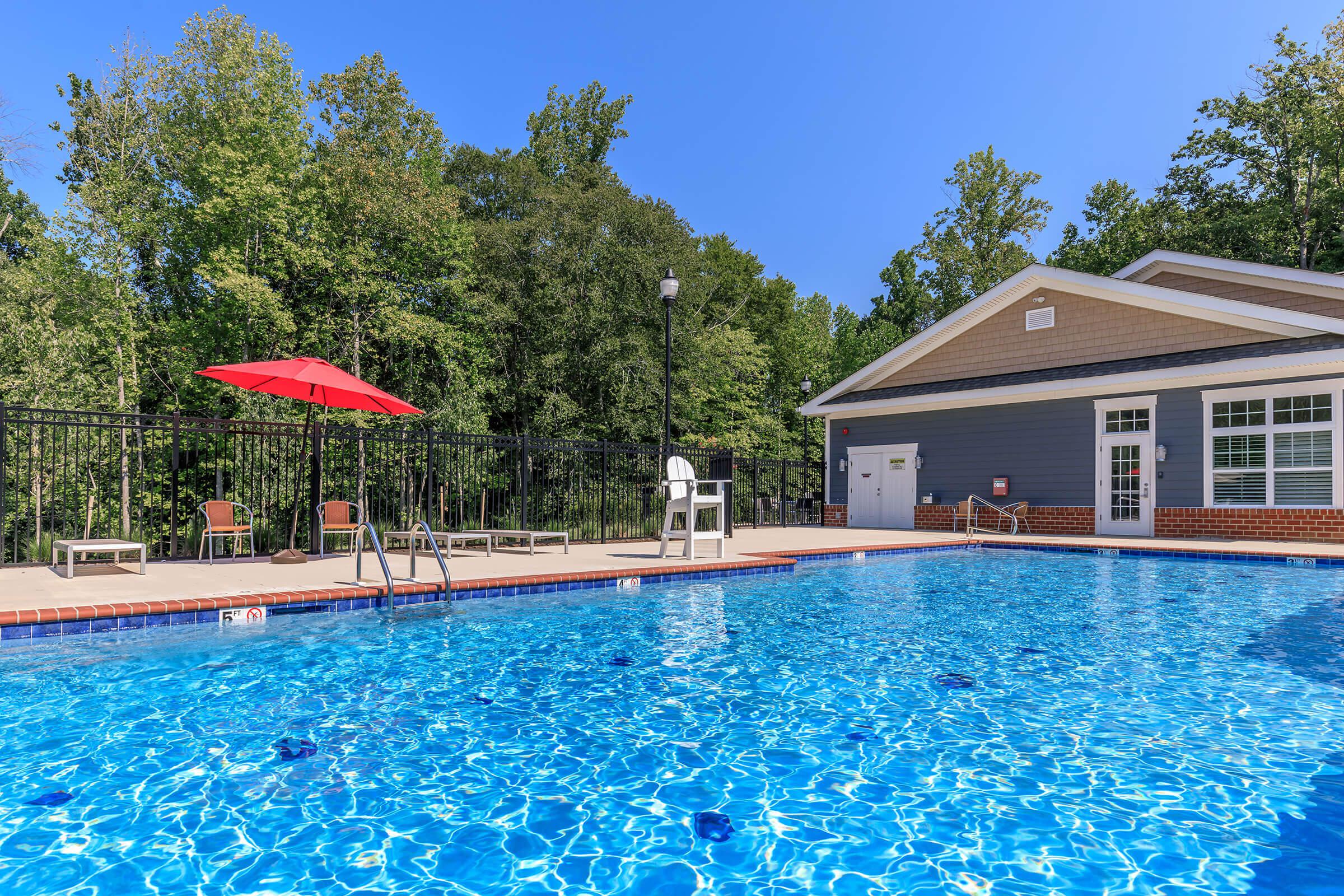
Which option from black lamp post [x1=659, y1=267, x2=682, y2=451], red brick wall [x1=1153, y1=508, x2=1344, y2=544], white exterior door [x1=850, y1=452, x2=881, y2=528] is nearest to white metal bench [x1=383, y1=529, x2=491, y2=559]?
black lamp post [x1=659, y1=267, x2=682, y2=451]

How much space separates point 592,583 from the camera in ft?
26.4

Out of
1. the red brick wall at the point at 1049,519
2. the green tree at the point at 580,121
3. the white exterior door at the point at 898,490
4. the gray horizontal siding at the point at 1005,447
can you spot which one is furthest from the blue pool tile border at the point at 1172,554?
the green tree at the point at 580,121

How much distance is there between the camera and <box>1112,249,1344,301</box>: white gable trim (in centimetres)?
1449

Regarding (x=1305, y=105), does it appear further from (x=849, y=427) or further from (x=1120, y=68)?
(x=849, y=427)

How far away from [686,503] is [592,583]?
215cm

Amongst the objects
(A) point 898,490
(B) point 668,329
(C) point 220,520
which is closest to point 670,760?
(C) point 220,520

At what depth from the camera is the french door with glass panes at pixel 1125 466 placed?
14.5 meters

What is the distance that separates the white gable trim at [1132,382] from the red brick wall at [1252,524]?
2337mm

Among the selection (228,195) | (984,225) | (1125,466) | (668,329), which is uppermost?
(984,225)

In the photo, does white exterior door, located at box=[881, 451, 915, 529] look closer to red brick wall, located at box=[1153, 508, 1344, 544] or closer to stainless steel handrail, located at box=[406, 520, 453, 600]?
red brick wall, located at box=[1153, 508, 1344, 544]

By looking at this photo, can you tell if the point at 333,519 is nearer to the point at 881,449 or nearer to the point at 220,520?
the point at 220,520

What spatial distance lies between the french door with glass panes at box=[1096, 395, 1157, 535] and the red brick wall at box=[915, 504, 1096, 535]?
0.78 feet

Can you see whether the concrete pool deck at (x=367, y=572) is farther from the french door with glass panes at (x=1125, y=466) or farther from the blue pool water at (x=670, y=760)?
the french door with glass panes at (x=1125, y=466)

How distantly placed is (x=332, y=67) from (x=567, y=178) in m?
8.42
